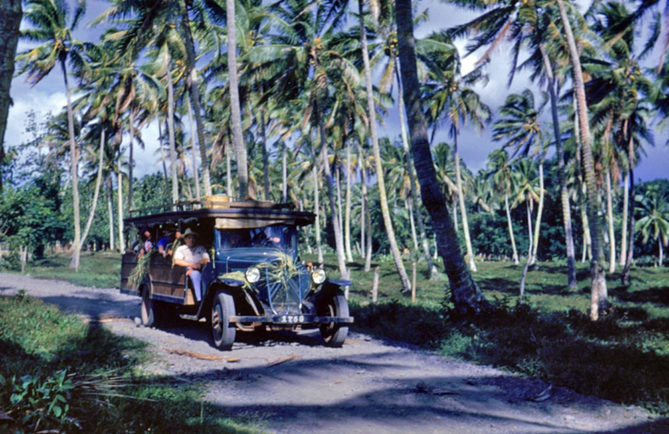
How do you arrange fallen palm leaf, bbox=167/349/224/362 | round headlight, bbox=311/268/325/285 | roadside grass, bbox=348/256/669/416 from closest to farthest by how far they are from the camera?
1. roadside grass, bbox=348/256/669/416
2. fallen palm leaf, bbox=167/349/224/362
3. round headlight, bbox=311/268/325/285

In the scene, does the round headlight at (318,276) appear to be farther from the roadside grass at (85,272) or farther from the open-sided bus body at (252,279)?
the roadside grass at (85,272)

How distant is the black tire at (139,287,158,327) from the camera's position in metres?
11.4

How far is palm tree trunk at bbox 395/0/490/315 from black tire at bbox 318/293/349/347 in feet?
7.38

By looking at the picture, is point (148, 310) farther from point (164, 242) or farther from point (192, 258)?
point (192, 258)

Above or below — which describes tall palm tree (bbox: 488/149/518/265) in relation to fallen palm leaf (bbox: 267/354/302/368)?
above

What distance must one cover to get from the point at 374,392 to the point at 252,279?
3134mm

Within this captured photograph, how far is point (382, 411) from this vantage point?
5605 mm

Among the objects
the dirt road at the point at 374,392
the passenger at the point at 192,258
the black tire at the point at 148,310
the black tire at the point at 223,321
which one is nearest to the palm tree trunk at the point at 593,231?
the dirt road at the point at 374,392

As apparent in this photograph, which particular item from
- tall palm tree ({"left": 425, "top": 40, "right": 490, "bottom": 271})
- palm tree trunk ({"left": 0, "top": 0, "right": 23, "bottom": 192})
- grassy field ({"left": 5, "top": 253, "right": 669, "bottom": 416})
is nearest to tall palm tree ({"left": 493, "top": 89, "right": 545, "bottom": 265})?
tall palm tree ({"left": 425, "top": 40, "right": 490, "bottom": 271})

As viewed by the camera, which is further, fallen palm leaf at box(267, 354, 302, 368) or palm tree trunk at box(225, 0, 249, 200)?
palm tree trunk at box(225, 0, 249, 200)

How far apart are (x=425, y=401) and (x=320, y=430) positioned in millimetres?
1554

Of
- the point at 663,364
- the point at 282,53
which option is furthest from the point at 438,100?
the point at 663,364

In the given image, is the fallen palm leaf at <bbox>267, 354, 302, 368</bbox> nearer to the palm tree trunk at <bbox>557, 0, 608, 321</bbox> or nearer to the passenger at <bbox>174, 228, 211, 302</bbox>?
the passenger at <bbox>174, 228, 211, 302</bbox>

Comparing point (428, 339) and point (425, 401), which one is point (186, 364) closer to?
point (425, 401)
